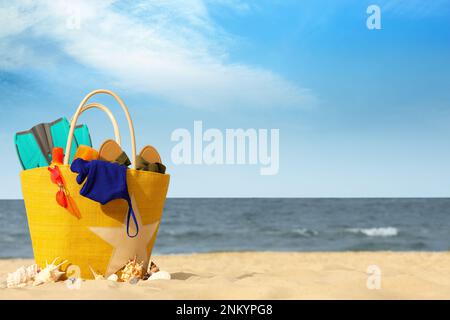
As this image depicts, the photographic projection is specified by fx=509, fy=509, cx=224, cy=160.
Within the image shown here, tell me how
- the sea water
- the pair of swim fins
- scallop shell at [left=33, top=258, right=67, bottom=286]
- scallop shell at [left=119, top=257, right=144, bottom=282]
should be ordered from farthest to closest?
1. the sea water
2. the pair of swim fins
3. scallop shell at [left=119, top=257, right=144, bottom=282]
4. scallop shell at [left=33, top=258, right=67, bottom=286]

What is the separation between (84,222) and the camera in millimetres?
3777

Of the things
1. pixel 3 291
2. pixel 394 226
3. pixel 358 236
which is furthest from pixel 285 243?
pixel 3 291

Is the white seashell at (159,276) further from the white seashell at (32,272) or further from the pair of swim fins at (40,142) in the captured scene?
the pair of swim fins at (40,142)

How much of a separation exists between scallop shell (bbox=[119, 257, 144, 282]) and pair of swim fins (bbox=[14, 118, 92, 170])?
1058 mm

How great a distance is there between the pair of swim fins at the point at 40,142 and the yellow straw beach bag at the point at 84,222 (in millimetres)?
266

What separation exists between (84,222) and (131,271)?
1.74 ft

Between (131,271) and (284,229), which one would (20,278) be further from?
(284,229)

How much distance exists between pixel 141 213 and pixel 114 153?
514mm

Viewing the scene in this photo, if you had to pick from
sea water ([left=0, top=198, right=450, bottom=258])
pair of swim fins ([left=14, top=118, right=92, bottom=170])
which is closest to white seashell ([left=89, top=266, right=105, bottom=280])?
pair of swim fins ([left=14, top=118, right=92, bottom=170])

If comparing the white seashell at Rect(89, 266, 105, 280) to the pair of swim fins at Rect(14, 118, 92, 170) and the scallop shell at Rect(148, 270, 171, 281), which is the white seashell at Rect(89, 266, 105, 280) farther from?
the pair of swim fins at Rect(14, 118, 92, 170)

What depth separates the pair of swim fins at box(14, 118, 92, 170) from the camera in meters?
4.24

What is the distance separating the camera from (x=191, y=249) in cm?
1382

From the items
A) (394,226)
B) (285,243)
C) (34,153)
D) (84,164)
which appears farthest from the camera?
(394,226)
